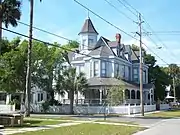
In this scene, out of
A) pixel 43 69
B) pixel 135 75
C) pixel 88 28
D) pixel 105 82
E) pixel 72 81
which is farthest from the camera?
pixel 135 75

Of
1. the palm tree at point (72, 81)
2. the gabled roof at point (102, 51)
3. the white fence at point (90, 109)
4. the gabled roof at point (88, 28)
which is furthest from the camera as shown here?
the gabled roof at point (88, 28)

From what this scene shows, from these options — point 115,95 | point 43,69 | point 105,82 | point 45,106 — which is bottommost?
point 45,106

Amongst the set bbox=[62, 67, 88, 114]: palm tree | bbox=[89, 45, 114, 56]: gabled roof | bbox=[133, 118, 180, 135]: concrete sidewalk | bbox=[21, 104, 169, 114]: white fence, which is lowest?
bbox=[133, 118, 180, 135]: concrete sidewalk

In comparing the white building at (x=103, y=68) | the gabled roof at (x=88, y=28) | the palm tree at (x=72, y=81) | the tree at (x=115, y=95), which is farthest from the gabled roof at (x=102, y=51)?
the tree at (x=115, y=95)

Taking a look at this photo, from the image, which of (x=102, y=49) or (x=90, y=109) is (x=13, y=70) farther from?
(x=102, y=49)

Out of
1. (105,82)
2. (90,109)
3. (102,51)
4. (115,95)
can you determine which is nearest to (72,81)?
(90,109)

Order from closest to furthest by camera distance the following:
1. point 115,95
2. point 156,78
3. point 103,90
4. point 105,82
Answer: point 115,95
point 103,90
point 105,82
point 156,78

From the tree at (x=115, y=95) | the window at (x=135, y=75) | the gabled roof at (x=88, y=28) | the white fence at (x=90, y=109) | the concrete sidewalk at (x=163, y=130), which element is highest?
the gabled roof at (x=88, y=28)

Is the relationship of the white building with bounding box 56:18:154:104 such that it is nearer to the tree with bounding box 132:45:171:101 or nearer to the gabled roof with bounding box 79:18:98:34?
the gabled roof with bounding box 79:18:98:34

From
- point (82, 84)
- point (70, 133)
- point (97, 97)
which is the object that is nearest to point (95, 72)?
point (97, 97)

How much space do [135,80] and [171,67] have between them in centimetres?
4884

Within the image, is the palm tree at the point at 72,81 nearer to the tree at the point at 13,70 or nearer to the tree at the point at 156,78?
the tree at the point at 13,70

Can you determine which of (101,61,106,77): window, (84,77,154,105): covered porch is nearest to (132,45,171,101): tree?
(84,77,154,105): covered porch

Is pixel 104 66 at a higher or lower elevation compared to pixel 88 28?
lower
